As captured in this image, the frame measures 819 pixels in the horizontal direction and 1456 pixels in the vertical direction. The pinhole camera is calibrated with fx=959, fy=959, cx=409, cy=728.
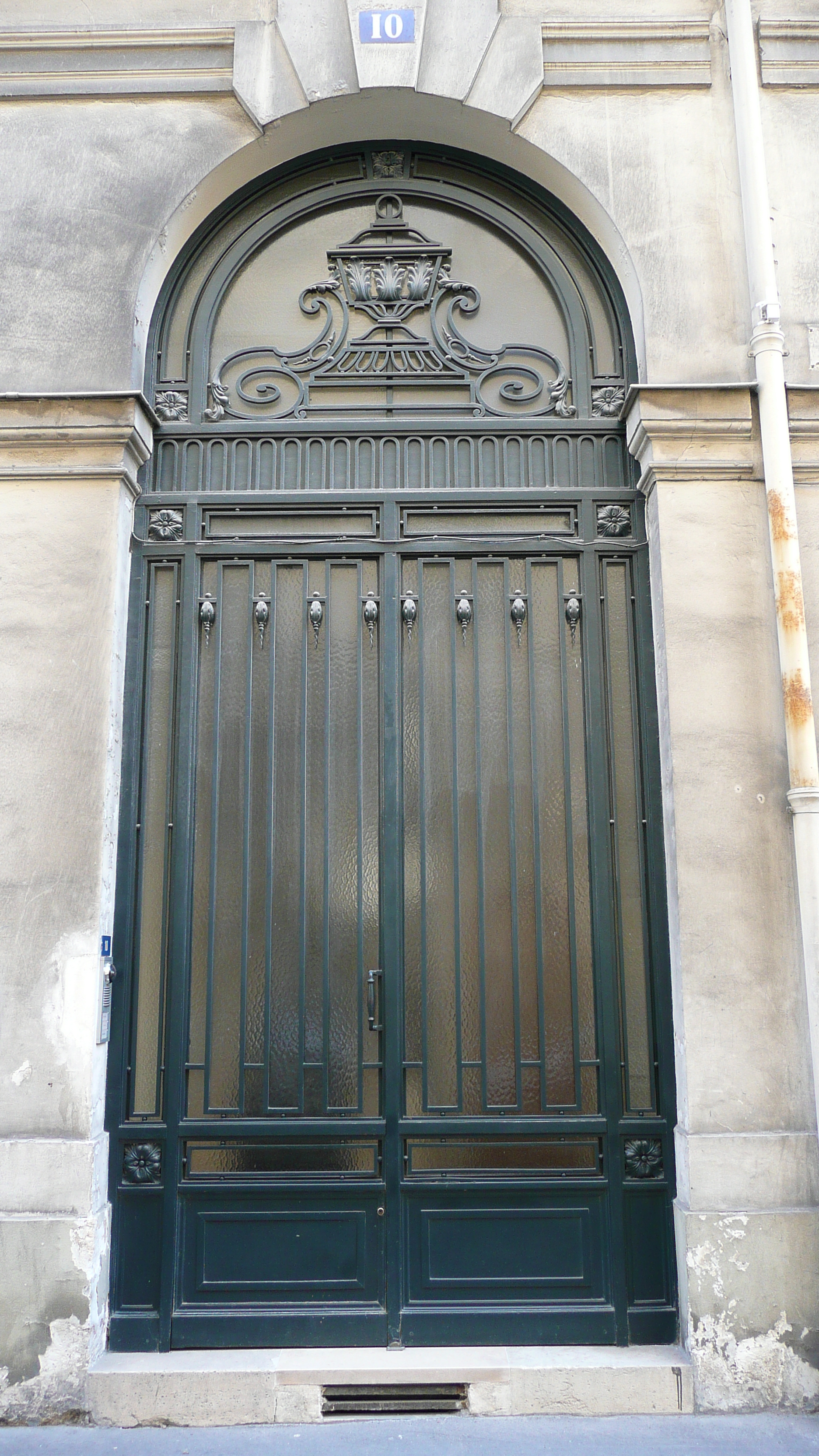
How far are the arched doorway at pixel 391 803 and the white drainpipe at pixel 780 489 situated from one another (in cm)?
62

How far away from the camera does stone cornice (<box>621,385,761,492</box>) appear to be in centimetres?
430

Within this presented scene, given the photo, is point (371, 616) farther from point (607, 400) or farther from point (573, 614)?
point (607, 400)

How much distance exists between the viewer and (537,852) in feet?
14.3

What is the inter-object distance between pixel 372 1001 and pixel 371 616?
176 centimetres

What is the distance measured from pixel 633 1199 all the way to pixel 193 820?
8.32ft

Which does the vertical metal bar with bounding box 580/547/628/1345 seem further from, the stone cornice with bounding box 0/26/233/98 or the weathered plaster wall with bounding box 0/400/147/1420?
the stone cornice with bounding box 0/26/233/98

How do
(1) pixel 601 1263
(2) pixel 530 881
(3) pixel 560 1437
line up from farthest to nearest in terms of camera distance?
1. (2) pixel 530 881
2. (1) pixel 601 1263
3. (3) pixel 560 1437

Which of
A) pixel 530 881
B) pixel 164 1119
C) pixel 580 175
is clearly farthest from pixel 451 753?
pixel 580 175

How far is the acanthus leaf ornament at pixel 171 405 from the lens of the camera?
185 inches

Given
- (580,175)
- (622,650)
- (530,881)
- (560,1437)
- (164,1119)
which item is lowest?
(560,1437)

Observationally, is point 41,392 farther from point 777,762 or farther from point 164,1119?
point 777,762

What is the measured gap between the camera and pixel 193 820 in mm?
4367

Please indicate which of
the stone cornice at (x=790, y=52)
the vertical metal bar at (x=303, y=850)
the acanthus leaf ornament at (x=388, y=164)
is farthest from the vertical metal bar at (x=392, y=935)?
the stone cornice at (x=790, y=52)

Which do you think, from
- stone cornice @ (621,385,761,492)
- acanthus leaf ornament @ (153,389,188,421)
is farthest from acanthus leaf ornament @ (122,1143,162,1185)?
stone cornice @ (621,385,761,492)
